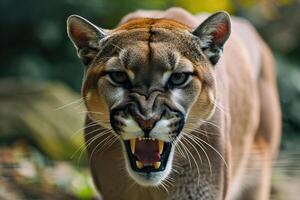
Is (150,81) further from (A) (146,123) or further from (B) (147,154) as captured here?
(B) (147,154)

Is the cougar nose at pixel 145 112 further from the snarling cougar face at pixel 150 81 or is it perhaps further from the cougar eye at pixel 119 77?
the cougar eye at pixel 119 77

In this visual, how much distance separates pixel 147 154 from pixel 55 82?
646 cm

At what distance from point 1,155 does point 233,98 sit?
290 centimetres

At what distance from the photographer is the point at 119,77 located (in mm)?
4758

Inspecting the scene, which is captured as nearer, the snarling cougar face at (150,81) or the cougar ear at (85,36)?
the snarling cougar face at (150,81)

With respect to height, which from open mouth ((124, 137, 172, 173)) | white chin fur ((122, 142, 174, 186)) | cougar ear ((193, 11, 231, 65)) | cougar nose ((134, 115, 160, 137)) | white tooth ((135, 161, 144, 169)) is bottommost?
white chin fur ((122, 142, 174, 186))

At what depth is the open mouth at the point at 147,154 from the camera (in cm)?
472

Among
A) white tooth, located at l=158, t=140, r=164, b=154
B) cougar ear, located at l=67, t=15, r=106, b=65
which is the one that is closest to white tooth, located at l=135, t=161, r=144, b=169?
white tooth, located at l=158, t=140, r=164, b=154

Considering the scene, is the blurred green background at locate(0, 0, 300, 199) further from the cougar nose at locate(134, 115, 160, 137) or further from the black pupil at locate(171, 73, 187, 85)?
the cougar nose at locate(134, 115, 160, 137)

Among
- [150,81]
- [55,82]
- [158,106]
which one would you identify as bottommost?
[158,106]

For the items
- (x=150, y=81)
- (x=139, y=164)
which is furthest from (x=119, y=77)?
(x=139, y=164)

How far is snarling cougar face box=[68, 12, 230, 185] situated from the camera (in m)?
4.58

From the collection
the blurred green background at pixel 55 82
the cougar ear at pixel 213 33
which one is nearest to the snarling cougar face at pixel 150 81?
the cougar ear at pixel 213 33

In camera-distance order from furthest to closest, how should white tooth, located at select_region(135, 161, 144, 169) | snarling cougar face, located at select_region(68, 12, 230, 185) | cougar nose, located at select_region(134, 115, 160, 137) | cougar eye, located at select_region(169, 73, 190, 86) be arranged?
white tooth, located at select_region(135, 161, 144, 169), cougar eye, located at select_region(169, 73, 190, 86), snarling cougar face, located at select_region(68, 12, 230, 185), cougar nose, located at select_region(134, 115, 160, 137)
